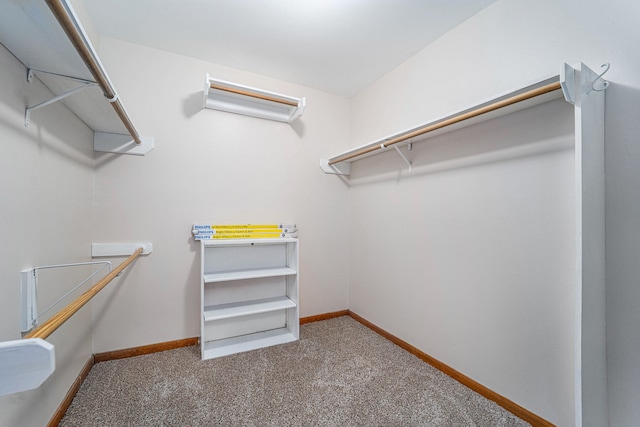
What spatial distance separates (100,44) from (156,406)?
2417mm

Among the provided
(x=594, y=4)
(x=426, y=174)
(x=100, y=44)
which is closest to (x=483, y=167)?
(x=426, y=174)

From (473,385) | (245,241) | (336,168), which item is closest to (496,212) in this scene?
(473,385)

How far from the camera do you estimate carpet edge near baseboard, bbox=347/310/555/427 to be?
1429mm

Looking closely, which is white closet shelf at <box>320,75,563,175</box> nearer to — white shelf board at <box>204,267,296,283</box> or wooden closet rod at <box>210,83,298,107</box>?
wooden closet rod at <box>210,83,298,107</box>

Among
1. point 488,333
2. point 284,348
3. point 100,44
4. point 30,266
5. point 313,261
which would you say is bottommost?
point 284,348

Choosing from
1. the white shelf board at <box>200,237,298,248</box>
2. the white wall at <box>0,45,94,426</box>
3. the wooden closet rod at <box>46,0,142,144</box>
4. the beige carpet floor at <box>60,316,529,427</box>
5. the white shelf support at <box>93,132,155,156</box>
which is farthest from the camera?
the white shelf board at <box>200,237,298,248</box>

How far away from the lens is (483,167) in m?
1.70

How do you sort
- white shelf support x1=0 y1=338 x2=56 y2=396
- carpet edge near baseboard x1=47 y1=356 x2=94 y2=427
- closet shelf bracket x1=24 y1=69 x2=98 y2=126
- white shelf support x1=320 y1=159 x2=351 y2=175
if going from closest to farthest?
white shelf support x1=0 y1=338 x2=56 y2=396 → closet shelf bracket x1=24 y1=69 x2=98 y2=126 → carpet edge near baseboard x1=47 y1=356 x2=94 y2=427 → white shelf support x1=320 y1=159 x2=351 y2=175

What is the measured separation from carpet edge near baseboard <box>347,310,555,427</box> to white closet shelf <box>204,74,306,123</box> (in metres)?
2.11

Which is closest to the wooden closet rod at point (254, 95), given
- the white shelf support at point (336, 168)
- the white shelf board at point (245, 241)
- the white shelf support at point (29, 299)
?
the white shelf support at point (336, 168)

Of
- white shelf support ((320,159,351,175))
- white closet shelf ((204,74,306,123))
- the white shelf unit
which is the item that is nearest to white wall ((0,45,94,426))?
the white shelf unit

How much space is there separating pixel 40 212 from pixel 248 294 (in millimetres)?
1526

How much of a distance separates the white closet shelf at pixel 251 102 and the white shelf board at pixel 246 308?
164 centimetres

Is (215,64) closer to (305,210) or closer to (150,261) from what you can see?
(305,210)
